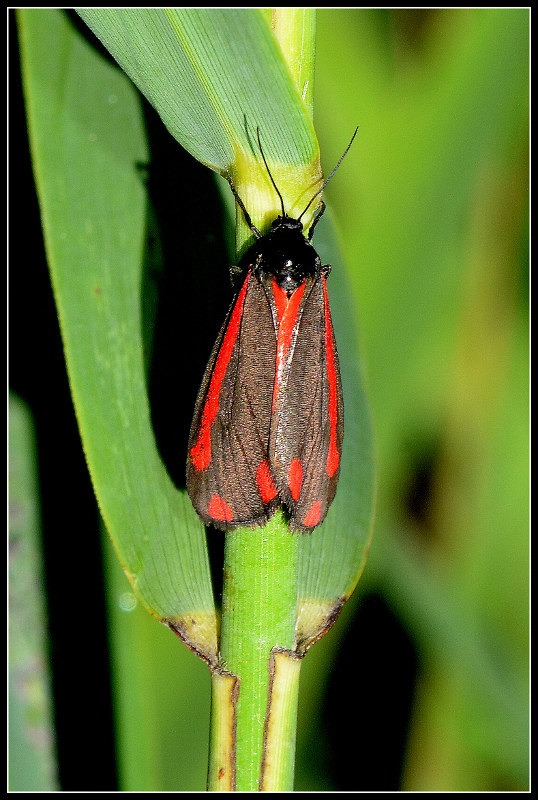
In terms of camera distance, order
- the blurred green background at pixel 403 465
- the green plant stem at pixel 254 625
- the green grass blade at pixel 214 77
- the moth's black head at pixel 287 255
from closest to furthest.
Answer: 1. the green grass blade at pixel 214 77
2. the green plant stem at pixel 254 625
3. the moth's black head at pixel 287 255
4. the blurred green background at pixel 403 465

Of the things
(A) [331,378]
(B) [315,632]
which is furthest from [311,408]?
(B) [315,632]

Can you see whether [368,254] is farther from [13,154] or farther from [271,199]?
[13,154]

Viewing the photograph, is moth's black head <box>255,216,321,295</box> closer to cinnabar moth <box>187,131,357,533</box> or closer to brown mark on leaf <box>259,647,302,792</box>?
cinnabar moth <box>187,131,357,533</box>

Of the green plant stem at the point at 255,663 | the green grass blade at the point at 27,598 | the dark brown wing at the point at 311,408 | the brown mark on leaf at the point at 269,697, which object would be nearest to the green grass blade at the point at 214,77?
the green plant stem at the point at 255,663

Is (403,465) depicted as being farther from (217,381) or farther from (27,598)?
(27,598)

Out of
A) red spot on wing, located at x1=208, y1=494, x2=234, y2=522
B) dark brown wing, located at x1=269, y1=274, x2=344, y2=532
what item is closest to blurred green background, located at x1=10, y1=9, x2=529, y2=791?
dark brown wing, located at x1=269, y1=274, x2=344, y2=532

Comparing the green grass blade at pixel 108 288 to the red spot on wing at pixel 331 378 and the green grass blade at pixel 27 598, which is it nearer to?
the red spot on wing at pixel 331 378

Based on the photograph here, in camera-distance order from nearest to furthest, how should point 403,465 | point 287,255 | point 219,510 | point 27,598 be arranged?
point 219,510, point 287,255, point 27,598, point 403,465

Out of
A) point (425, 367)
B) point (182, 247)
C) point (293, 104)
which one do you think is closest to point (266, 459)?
point (182, 247)
